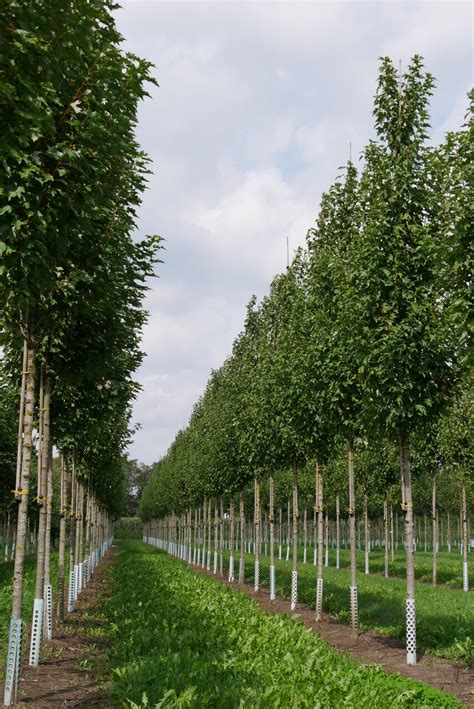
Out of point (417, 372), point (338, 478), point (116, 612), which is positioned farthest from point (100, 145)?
point (338, 478)

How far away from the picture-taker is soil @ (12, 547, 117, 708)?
8.99 metres

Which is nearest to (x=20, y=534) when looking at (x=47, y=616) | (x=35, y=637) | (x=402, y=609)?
(x=35, y=637)

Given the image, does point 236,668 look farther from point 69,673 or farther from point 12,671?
point 12,671

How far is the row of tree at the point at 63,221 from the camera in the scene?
5.23 m

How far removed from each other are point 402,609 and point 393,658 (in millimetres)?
6513

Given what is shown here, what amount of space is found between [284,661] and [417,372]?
5.92 metres

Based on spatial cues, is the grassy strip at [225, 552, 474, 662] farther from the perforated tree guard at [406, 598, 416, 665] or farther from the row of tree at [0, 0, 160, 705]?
the row of tree at [0, 0, 160, 705]

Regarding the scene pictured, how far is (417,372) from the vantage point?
1329cm

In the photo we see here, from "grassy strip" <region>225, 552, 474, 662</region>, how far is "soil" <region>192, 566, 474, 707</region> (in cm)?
45

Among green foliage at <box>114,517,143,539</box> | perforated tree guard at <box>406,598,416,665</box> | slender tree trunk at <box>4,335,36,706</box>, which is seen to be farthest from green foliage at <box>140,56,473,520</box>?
green foliage at <box>114,517,143,539</box>

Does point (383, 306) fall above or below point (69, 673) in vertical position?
above

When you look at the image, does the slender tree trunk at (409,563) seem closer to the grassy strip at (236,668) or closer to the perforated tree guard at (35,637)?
the grassy strip at (236,668)

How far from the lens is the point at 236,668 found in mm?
9758

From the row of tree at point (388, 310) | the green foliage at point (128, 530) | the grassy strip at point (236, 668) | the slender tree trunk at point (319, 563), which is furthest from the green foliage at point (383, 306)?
the green foliage at point (128, 530)
